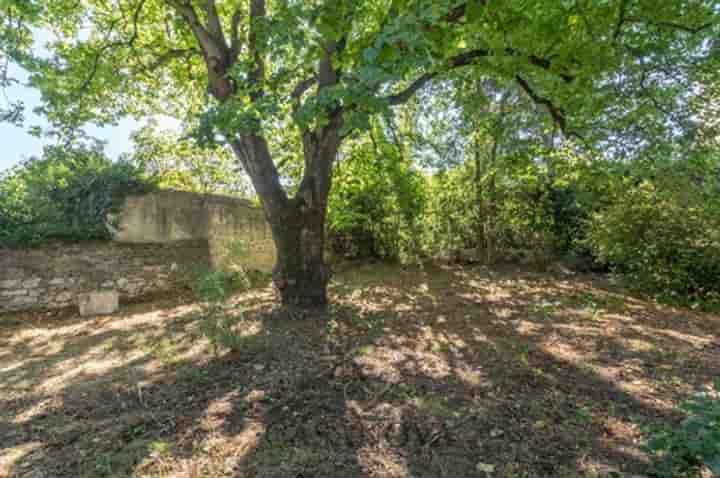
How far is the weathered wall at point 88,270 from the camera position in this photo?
538 centimetres

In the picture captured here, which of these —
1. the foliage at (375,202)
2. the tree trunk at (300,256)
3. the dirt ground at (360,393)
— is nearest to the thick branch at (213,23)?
the tree trunk at (300,256)

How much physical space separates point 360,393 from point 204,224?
5925 millimetres

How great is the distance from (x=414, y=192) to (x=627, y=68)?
413 centimetres

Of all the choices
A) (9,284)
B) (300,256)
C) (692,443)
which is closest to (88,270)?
(9,284)

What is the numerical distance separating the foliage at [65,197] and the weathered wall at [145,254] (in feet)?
0.66

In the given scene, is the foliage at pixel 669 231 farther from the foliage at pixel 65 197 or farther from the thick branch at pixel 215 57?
the foliage at pixel 65 197

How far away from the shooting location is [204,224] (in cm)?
705

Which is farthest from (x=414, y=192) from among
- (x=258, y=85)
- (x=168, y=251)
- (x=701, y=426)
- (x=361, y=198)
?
(x=701, y=426)

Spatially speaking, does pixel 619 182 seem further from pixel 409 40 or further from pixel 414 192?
pixel 409 40

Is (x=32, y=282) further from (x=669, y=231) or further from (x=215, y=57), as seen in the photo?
(x=669, y=231)

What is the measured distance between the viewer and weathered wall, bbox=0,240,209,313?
17.6ft

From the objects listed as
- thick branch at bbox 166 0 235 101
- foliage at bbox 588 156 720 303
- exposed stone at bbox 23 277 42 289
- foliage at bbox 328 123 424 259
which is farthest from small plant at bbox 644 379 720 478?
exposed stone at bbox 23 277 42 289

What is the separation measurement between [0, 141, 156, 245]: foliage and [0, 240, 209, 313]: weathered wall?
250 mm

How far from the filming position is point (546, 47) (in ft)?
12.1
